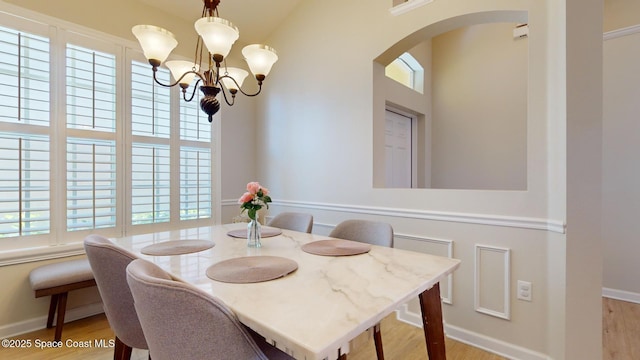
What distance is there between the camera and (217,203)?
3576 millimetres

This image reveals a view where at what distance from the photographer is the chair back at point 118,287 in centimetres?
130

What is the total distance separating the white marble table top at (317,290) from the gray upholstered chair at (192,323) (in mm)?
62

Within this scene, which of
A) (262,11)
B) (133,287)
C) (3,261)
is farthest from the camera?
(262,11)

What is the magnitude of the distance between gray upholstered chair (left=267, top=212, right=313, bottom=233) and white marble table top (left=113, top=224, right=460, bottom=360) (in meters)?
0.66

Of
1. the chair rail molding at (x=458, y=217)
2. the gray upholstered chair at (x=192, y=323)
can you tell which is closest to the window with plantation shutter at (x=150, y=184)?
the chair rail molding at (x=458, y=217)

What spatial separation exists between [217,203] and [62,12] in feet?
7.39

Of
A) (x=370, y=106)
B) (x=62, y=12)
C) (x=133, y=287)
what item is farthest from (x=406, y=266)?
(x=62, y=12)

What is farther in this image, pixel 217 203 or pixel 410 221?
pixel 217 203

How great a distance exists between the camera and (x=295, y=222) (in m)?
2.50

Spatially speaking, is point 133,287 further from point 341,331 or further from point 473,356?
point 473,356

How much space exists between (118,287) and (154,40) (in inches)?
51.1

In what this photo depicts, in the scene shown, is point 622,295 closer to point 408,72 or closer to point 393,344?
point 393,344

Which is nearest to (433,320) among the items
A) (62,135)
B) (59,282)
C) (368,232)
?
(368,232)

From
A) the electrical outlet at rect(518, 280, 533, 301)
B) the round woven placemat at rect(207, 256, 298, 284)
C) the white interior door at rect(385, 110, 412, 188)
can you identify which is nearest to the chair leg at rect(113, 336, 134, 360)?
the round woven placemat at rect(207, 256, 298, 284)
